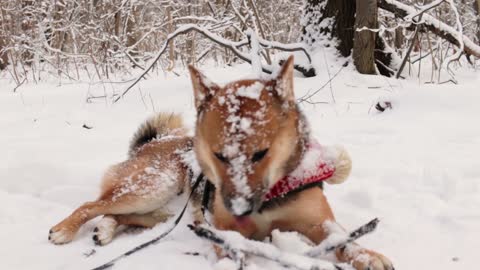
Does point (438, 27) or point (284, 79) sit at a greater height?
point (284, 79)

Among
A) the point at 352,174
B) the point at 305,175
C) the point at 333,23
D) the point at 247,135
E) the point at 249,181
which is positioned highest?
the point at 247,135

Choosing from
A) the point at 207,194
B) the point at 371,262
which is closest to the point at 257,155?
the point at 371,262

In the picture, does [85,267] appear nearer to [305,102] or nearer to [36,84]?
[305,102]

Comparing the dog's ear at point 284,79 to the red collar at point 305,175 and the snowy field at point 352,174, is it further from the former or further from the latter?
the snowy field at point 352,174

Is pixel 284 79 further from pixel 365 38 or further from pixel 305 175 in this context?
pixel 365 38

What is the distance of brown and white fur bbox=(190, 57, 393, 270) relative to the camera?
1961 mm

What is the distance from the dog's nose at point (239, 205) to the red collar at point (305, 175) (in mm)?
242

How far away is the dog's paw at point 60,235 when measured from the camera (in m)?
2.60

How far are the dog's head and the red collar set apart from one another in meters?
0.05

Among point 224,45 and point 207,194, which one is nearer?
Answer: point 207,194

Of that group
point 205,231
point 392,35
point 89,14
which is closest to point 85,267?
point 205,231

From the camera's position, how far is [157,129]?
353 centimetres

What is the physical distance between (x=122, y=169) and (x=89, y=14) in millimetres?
13121

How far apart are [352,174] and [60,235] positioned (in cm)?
183
